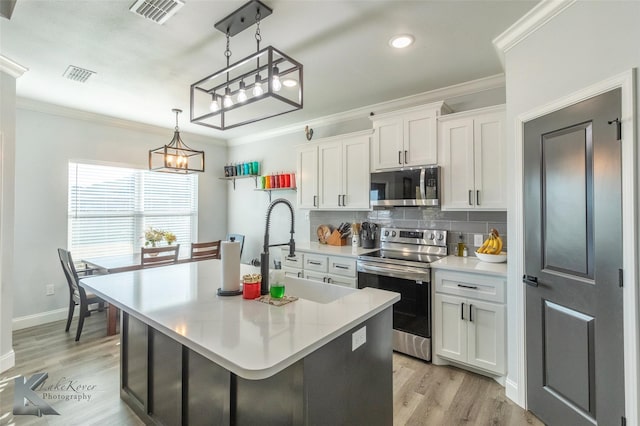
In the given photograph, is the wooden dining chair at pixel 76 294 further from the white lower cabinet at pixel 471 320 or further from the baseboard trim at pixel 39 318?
the white lower cabinet at pixel 471 320

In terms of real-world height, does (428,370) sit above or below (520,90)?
below

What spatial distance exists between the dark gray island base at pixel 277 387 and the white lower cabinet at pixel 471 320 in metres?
1.24

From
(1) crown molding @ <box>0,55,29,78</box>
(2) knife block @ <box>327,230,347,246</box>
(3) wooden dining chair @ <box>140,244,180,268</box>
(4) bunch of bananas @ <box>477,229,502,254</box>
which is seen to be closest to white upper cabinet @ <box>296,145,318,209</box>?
(2) knife block @ <box>327,230,347,246</box>

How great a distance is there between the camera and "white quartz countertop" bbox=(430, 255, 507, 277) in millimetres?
2479

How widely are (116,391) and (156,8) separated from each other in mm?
2792

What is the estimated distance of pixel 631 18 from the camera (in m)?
1.49

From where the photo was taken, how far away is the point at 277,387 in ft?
4.13

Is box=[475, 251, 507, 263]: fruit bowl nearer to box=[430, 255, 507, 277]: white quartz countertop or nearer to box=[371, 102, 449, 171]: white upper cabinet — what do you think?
box=[430, 255, 507, 277]: white quartz countertop

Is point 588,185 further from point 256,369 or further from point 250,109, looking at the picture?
point 250,109

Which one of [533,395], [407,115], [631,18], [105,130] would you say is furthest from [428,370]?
[105,130]

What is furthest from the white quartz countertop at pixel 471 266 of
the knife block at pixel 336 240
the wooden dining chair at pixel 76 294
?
the wooden dining chair at pixel 76 294

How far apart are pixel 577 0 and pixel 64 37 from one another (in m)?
3.48

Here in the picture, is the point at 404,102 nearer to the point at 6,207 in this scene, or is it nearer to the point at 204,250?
the point at 204,250

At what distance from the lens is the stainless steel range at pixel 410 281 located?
2.81 m
